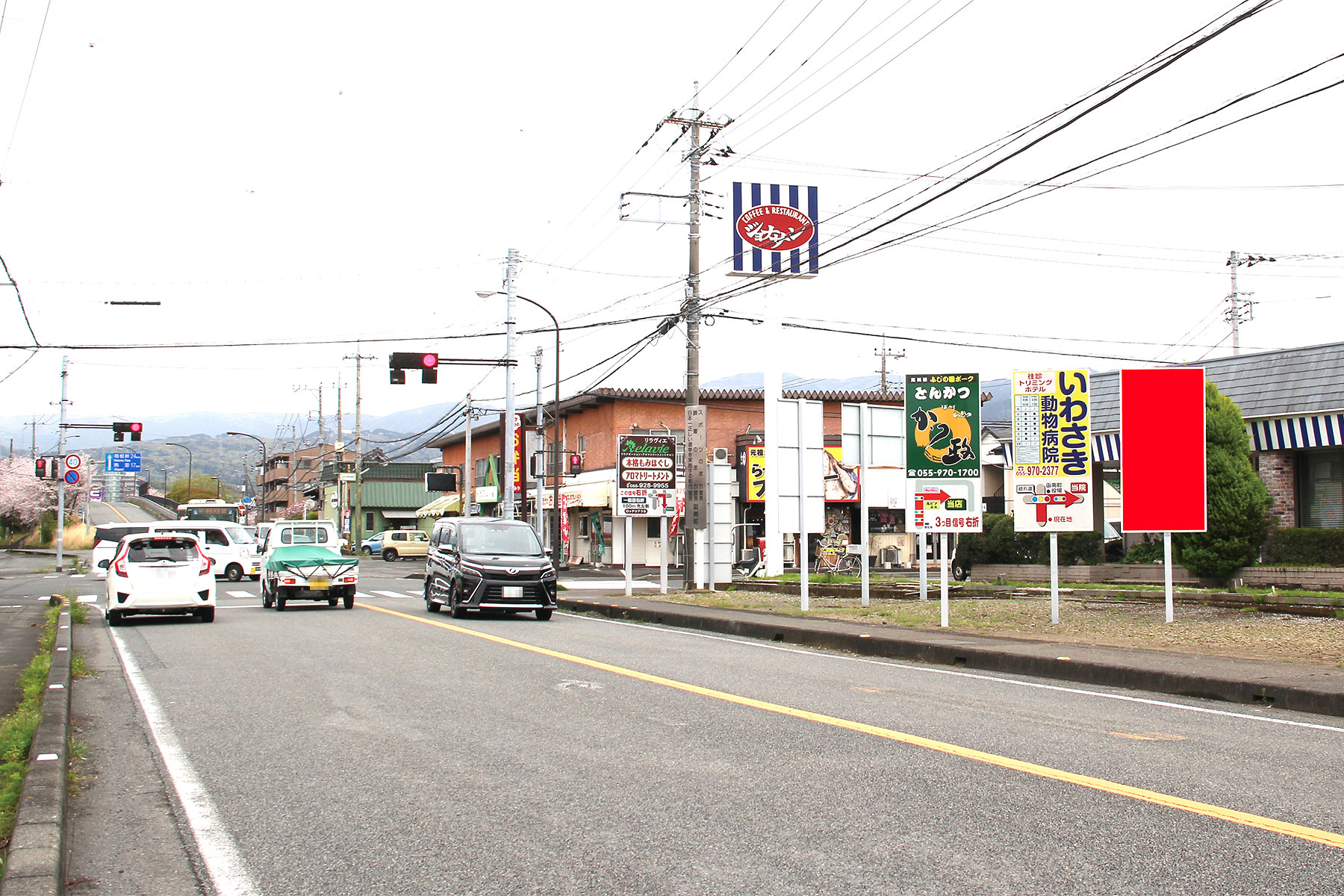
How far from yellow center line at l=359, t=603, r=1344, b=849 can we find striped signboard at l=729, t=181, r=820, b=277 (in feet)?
54.9

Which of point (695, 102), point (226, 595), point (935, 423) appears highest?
point (695, 102)

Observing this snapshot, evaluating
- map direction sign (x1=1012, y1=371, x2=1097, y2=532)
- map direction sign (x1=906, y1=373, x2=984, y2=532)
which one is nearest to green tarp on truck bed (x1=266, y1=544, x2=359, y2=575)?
map direction sign (x1=906, y1=373, x2=984, y2=532)

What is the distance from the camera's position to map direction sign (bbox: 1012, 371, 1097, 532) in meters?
16.6

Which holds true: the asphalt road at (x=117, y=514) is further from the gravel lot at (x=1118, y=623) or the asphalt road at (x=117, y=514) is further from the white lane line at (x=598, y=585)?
the gravel lot at (x=1118, y=623)

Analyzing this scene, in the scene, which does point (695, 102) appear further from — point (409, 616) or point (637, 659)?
point (637, 659)

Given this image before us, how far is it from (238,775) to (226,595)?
79.8ft

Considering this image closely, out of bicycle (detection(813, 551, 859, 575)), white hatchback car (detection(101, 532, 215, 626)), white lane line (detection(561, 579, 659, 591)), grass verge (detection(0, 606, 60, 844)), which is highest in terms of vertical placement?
white hatchback car (detection(101, 532, 215, 626))

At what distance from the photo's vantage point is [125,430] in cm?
4578

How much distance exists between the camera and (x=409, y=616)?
21234 millimetres

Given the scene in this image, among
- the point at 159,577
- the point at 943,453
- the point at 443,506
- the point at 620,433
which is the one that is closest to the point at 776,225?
the point at 943,453

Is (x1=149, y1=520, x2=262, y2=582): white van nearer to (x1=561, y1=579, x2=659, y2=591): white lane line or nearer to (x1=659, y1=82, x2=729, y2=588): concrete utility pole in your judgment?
(x1=561, y1=579, x2=659, y2=591): white lane line

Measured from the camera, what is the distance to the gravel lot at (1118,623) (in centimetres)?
1302

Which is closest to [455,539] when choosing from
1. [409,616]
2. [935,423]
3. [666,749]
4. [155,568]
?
[409,616]

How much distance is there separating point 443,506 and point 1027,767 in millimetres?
68637
